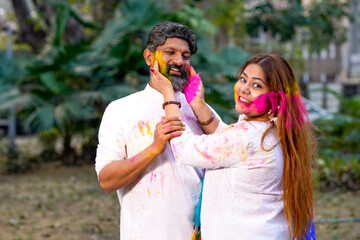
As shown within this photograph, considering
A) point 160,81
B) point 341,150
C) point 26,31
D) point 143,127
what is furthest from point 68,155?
point 160,81

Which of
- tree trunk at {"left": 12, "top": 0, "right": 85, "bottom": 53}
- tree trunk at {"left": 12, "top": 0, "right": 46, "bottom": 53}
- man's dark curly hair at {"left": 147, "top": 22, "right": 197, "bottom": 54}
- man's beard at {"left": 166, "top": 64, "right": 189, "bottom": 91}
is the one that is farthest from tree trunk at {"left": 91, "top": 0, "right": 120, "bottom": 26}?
man's beard at {"left": 166, "top": 64, "right": 189, "bottom": 91}

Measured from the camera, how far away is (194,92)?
7.95 ft

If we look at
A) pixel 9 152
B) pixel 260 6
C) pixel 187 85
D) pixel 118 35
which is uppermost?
pixel 260 6

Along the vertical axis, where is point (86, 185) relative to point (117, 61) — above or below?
below

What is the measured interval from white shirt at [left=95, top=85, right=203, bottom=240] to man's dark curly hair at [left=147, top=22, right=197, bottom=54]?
1.16 feet

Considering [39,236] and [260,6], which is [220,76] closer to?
[260,6]

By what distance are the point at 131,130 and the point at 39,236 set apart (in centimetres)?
363

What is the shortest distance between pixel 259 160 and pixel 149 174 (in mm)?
591

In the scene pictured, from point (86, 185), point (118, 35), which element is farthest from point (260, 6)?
point (86, 185)

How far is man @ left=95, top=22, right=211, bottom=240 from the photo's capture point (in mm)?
2355

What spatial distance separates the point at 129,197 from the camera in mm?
2402

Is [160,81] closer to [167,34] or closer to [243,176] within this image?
[167,34]

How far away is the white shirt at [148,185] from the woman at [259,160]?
22 centimetres

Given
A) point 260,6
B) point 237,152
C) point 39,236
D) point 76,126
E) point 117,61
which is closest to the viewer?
point 237,152
